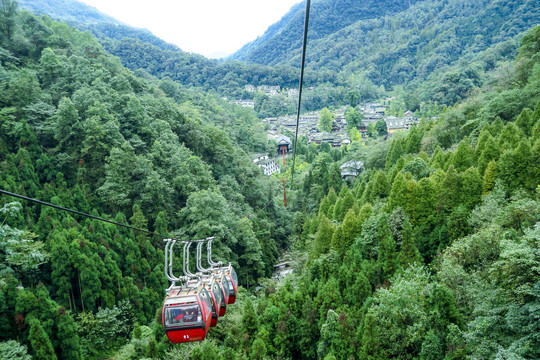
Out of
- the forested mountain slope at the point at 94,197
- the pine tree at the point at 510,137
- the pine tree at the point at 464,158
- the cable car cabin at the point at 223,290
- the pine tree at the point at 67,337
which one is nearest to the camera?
the cable car cabin at the point at 223,290

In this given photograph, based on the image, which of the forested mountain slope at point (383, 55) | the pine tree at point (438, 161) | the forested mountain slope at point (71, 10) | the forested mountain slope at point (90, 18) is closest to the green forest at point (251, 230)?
the pine tree at point (438, 161)

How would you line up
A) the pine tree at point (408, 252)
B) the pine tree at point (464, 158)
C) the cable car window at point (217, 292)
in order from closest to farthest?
1. the cable car window at point (217, 292)
2. the pine tree at point (408, 252)
3. the pine tree at point (464, 158)

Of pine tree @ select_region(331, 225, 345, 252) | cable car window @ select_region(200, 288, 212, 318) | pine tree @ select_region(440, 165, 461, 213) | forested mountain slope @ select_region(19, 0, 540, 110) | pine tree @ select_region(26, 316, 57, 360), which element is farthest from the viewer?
forested mountain slope @ select_region(19, 0, 540, 110)

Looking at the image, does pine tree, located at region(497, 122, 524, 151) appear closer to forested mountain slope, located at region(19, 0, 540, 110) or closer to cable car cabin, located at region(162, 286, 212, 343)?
cable car cabin, located at region(162, 286, 212, 343)

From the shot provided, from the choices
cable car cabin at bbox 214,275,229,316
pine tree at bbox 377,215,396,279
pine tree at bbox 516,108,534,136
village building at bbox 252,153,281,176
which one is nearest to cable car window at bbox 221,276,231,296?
cable car cabin at bbox 214,275,229,316

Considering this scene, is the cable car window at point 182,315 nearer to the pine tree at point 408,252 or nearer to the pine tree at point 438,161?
the pine tree at point 408,252

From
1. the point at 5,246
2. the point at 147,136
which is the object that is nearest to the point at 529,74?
the point at 147,136

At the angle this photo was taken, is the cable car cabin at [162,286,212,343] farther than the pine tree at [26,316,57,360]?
No

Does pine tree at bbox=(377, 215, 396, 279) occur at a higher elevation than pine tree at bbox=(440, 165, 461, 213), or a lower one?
lower
